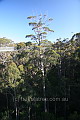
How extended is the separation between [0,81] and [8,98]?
7.64 ft

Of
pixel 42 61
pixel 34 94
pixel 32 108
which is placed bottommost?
pixel 32 108

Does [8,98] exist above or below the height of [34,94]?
below

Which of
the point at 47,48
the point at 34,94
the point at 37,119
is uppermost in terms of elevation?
the point at 47,48

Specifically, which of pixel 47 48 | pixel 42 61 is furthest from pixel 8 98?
pixel 47 48

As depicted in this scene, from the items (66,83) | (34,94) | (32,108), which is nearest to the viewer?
(34,94)

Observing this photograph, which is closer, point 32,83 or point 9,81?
point 9,81

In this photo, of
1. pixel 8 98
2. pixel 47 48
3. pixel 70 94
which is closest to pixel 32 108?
pixel 8 98

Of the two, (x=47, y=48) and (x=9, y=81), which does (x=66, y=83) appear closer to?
(x=47, y=48)

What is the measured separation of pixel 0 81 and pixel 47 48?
3.21 meters

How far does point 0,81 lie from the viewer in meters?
5.97

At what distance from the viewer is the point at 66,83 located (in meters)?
7.20

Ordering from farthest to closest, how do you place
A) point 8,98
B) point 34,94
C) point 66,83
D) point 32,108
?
point 8,98 → point 66,83 → point 32,108 → point 34,94

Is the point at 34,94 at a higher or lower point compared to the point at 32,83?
lower

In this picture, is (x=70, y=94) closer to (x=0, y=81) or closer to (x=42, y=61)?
(x=42, y=61)
